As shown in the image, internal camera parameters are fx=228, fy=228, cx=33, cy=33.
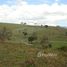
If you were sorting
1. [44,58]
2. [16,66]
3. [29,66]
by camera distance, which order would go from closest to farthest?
[29,66] → [16,66] → [44,58]

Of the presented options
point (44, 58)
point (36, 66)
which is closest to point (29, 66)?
point (36, 66)

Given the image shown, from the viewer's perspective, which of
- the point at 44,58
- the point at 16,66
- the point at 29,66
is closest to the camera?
the point at 29,66

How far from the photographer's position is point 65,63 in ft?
74.6

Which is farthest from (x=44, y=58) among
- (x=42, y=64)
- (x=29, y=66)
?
(x=29, y=66)

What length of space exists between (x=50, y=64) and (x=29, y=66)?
2.18 meters

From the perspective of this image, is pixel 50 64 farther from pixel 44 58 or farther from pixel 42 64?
pixel 44 58

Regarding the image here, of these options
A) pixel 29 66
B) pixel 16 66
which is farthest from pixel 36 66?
pixel 16 66

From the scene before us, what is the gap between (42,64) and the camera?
22.2m

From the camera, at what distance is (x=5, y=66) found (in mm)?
22094

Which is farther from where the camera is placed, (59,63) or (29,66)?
(59,63)

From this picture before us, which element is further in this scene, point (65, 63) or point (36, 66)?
point (65, 63)

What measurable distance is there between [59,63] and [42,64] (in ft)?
5.74

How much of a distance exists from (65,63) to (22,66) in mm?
4353

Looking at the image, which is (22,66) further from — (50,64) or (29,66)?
(50,64)
